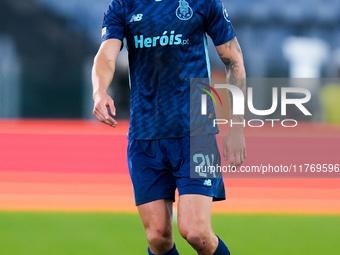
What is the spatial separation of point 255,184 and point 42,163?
166 inches

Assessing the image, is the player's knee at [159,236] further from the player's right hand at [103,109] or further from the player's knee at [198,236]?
the player's right hand at [103,109]

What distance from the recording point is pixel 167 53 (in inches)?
132

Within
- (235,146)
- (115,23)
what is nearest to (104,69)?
(115,23)

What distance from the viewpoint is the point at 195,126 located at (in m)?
3.39

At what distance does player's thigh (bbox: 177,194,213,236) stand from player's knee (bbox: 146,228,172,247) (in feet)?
0.54

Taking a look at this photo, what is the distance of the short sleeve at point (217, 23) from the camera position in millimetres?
3381

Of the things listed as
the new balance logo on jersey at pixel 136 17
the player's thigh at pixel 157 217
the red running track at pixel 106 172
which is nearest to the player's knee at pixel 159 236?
the player's thigh at pixel 157 217

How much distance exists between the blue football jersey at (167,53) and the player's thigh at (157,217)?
14.4 inches

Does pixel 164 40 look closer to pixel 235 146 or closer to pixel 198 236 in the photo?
pixel 235 146

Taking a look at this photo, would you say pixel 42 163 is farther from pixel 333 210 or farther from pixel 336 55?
pixel 336 55

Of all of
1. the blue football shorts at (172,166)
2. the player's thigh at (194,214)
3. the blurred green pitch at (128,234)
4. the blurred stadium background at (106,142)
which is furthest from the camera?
the blurred stadium background at (106,142)

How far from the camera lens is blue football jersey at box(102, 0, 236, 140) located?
3.34 meters

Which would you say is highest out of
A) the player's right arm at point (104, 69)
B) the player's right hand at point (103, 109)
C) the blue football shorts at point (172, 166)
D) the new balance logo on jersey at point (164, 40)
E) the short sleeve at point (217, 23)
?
the short sleeve at point (217, 23)

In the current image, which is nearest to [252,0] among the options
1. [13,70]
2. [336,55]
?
[336,55]
